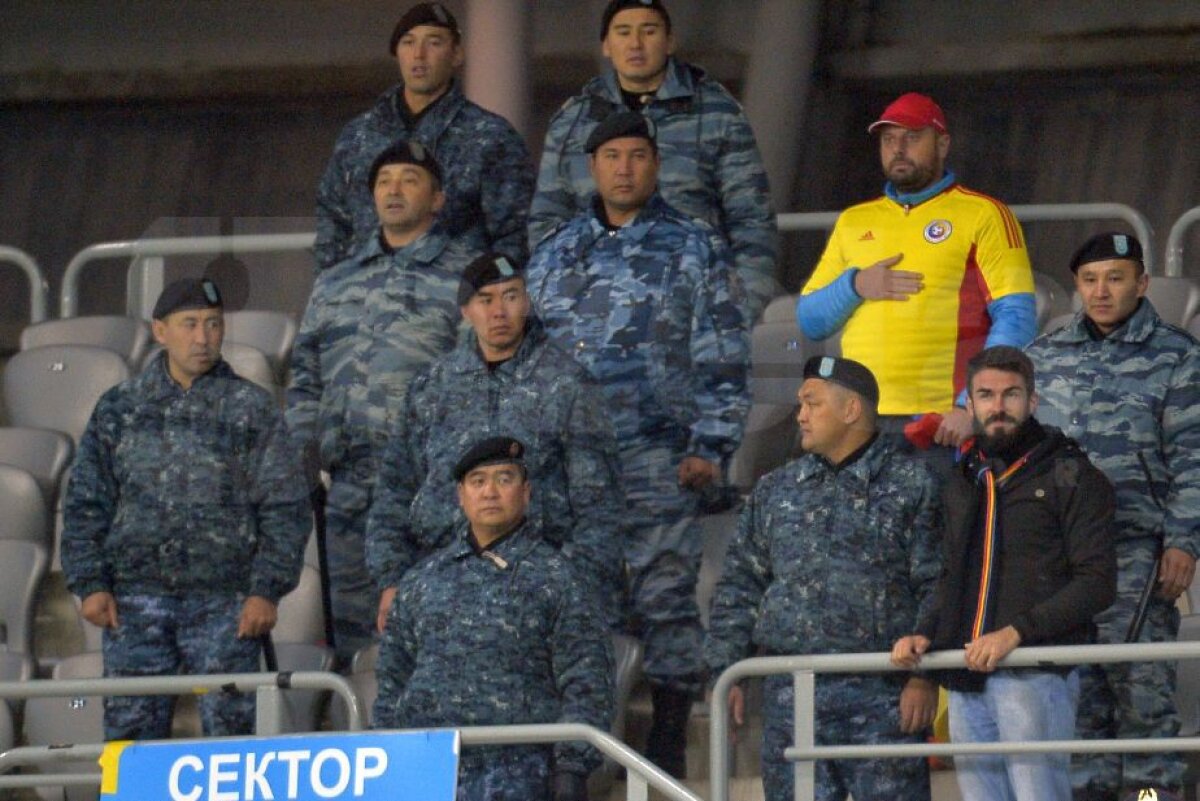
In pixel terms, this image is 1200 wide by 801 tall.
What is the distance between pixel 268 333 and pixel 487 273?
2274mm

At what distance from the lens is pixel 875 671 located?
7000 mm

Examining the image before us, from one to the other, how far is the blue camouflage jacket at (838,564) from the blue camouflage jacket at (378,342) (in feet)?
4.50

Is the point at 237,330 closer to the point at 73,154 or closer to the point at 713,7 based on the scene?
the point at 713,7

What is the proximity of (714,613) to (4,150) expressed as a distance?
898 centimetres

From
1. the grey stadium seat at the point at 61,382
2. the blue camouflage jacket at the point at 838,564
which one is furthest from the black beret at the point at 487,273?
the grey stadium seat at the point at 61,382

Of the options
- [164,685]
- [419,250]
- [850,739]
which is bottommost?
[850,739]

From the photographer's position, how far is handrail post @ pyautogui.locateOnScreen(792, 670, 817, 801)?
692cm

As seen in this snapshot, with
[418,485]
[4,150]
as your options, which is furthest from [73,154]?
[418,485]

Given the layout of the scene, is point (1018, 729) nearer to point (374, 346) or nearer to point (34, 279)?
point (374, 346)

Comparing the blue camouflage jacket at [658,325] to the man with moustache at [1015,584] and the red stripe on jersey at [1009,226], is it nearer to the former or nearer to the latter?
the red stripe on jersey at [1009,226]

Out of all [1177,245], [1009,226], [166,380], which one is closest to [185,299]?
[166,380]

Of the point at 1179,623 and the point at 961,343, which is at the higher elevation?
the point at 961,343

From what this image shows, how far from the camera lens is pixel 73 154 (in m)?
15.2

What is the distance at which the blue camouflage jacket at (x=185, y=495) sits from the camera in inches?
313
